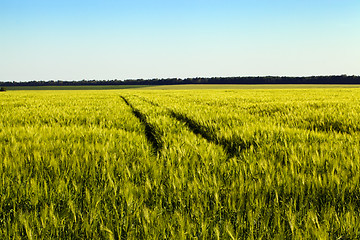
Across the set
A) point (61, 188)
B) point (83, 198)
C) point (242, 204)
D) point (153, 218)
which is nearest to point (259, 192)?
point (242, 204)

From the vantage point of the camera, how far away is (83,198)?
1534mm

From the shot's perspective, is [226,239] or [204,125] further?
[204,125]

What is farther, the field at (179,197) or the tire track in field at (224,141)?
the tire track in field at (224,141)

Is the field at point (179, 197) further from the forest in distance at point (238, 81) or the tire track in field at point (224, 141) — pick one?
the forest in distance at point (238, 81)

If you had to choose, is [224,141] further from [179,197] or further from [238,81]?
[238,81]

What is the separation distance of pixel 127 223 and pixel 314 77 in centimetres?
9720

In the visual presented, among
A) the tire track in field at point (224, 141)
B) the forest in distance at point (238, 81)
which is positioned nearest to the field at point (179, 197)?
the tire track in field at point (224, 141)

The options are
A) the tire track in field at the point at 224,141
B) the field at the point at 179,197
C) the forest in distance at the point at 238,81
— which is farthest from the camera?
the forest in distance at the point at 238,81

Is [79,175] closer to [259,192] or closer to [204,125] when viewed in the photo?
[259,192]

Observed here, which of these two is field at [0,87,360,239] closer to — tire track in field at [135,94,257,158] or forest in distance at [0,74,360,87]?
tire track in field at [135,94,257,158]

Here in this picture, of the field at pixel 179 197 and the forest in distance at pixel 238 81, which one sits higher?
the forest in distance at pixel 238 81

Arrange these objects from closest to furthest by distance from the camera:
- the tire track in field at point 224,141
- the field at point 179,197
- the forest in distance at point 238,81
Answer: the field at point 179,197
the tire track in field at point 224,141
the forest in distance at point 238,81

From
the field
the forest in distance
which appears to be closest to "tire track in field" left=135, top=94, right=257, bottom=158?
the field

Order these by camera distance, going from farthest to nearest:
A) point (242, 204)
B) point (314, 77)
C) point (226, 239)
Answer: point (314, 77)
point (242, 204)
point (226, 239)
